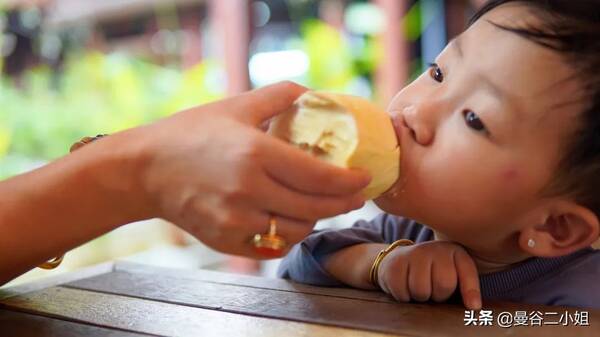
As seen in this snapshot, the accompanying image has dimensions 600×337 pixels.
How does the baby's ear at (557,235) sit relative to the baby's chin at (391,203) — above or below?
below

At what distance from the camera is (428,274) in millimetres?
875

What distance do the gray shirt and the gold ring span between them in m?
0.32

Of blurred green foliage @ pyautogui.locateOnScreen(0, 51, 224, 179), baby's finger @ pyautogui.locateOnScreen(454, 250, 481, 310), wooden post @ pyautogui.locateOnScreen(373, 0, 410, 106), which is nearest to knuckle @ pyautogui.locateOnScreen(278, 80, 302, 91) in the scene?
baby's finger @ pyautogui.locateOnScreen(454, 250, 481, 310)

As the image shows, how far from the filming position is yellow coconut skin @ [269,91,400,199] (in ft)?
2.40

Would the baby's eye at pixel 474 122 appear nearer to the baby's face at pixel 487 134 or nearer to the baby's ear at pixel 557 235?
the baby's face at pixel 487 134

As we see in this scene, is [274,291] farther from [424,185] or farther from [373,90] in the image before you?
[373,90]

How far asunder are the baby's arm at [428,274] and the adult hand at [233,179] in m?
0.22

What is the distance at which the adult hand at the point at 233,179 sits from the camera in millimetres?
651

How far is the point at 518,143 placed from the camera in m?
0.83

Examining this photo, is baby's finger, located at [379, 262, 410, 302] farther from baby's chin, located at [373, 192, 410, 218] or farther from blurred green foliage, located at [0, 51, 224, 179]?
blurred green foliage, located at [0, 51, 224, 179]

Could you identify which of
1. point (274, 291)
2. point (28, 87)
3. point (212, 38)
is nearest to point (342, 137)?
point (274, 291)

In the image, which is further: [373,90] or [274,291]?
[373,90]

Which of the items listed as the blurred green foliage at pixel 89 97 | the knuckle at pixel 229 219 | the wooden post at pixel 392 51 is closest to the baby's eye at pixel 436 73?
the knuckle at pixel 229 219

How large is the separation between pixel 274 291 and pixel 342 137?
0.32 m
